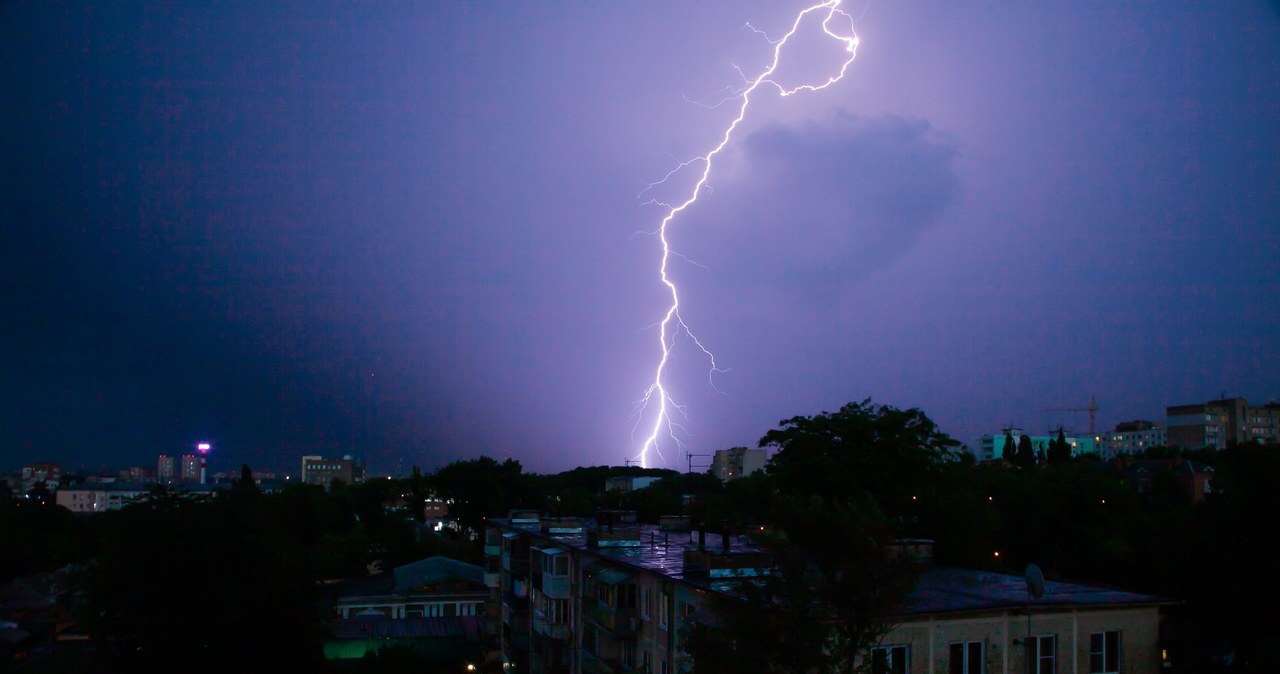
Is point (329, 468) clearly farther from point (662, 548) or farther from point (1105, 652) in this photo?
point (1105, 652)

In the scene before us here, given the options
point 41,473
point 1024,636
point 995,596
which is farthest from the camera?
point 41,473

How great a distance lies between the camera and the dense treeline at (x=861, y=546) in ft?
27.4

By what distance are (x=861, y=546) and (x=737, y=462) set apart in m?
85.4

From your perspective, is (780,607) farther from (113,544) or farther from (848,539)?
(113,544)

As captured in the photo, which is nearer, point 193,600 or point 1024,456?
point 193,600

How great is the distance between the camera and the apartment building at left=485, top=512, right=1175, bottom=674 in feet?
34.0

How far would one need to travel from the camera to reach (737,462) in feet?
303

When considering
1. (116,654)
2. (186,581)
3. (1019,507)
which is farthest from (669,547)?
(1019,507)

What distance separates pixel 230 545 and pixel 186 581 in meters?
0.88

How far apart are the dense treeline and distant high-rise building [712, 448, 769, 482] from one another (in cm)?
5745

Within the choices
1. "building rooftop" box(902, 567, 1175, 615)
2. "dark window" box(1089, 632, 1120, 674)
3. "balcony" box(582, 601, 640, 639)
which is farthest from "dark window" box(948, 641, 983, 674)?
"balcony" box(582, 601, 640, 639)

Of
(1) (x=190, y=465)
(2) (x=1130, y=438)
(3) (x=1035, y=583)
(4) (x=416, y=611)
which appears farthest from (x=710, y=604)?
(1) (x=190, y=465)

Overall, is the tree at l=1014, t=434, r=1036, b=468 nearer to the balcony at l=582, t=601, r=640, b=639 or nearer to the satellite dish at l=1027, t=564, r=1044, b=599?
the balcony at l=582, t=601, r=640, b=639

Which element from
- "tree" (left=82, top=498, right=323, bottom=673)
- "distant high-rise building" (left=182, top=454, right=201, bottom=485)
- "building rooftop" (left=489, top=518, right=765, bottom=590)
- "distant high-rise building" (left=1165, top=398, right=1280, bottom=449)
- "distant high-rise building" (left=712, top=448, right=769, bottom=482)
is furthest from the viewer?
"distant high-rise building" (left=182, top=454, right=201, bottom=485)
